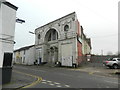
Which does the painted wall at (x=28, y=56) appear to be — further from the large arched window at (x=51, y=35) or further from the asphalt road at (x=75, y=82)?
the asphalt road at (x=75, y=82)

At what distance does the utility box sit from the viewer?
1058 centimetres

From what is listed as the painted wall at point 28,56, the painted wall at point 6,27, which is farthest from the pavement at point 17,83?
the painted wall at point 28,56

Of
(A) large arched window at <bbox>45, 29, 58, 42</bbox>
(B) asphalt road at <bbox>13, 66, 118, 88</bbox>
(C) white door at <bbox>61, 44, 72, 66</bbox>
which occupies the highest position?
(A) large arched window at <bbox>45, 29, 58, 42</bbox>

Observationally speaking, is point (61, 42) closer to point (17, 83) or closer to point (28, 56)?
point (28, 56)

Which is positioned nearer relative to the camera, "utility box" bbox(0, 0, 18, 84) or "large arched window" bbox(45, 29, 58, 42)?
"utility box" bbox(0, 0, 18, 84)

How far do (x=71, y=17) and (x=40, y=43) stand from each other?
14425 millimetres

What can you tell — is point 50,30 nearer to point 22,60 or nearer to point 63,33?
point 63,33

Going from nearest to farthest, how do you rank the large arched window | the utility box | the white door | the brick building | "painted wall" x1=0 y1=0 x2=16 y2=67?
the utility box < "painted wall" x1=0 y1=0 x2=16 y2=67 < the brick building < the white door < the large arched window

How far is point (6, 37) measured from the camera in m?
11.3

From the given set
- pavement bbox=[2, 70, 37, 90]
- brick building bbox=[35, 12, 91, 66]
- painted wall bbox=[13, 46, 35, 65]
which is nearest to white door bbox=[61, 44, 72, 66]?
brick building bbox=[35, 12, 91, 66]

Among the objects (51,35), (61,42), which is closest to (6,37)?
(61,42)

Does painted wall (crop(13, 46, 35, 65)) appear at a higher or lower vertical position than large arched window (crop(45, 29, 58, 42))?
lower

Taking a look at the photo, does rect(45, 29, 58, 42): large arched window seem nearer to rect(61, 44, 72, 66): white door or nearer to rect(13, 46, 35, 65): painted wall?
rect(61, 44, 72, 66): white door

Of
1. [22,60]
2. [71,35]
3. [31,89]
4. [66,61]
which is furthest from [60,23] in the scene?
[31,89]
